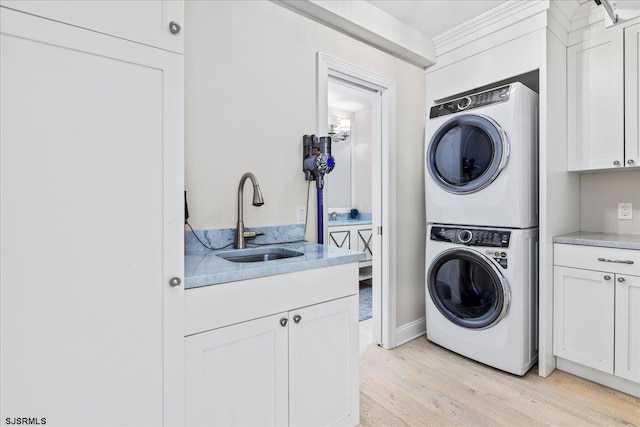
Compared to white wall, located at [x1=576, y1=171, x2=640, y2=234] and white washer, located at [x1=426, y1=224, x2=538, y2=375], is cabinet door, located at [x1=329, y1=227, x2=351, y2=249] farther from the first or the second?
white wall, located at [x1=576, y1=171, x2=640, y2=234]

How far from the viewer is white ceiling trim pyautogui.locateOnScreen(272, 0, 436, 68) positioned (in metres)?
2.01

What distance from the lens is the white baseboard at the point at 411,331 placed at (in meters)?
2.65

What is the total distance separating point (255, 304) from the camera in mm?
1234

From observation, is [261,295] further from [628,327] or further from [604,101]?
Result: [604,101]

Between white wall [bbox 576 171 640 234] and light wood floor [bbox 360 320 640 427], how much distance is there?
1.11 meters

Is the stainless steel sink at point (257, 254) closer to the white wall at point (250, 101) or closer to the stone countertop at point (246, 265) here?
the stone countertop at point (246, 265)

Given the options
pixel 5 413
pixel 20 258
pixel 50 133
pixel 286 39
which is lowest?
pixel 5 413

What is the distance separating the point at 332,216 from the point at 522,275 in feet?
10.1

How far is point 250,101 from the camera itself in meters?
1.85

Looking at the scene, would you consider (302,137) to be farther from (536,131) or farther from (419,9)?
(536,131)

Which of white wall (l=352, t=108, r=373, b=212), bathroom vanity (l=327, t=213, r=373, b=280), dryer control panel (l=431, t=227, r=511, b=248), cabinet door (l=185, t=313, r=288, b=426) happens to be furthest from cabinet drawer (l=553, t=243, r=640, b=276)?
white wall (l=352, t=108, r=373, b=212)

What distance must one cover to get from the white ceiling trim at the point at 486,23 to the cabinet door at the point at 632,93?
57 cm

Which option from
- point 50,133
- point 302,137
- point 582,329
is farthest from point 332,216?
point 50,133

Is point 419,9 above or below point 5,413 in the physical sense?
above
